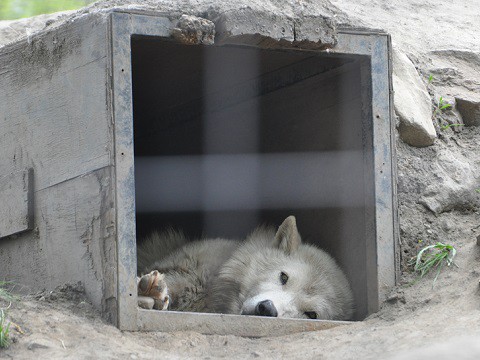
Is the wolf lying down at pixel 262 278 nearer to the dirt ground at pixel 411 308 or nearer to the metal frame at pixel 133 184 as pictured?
the metal frame at pixel 133 184

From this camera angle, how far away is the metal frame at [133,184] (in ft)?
15.0

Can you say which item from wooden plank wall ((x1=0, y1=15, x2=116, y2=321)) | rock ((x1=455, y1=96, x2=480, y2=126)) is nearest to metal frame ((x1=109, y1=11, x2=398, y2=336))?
wooden plank wall ((x1=0, y1=15, x2=116, y2=321))

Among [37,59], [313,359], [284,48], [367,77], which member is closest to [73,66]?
[37,59]

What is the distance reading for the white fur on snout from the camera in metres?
5.16

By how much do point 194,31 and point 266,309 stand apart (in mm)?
1676

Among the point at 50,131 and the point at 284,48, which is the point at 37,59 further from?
the point at 284,48

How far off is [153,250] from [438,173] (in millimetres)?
2244

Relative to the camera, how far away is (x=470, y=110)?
6.29 m

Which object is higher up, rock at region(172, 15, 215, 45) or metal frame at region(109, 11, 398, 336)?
rock at region(172, 15, 215, 45)

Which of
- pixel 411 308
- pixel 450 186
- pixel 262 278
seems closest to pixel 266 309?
pixel 262 278

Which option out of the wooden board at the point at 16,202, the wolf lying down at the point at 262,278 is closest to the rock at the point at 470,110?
the wolf lying down at the point at 262,278

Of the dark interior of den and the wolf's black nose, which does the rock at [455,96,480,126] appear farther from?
the wolf's black nose

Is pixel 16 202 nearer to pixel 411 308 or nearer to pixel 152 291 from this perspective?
pixel 152 291

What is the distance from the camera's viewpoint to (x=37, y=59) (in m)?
5.21
